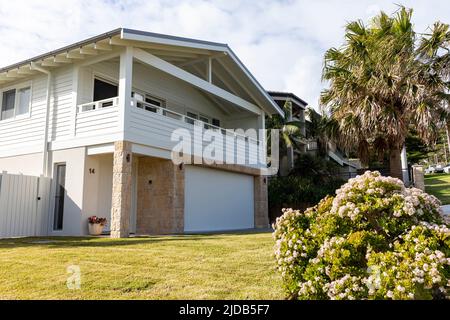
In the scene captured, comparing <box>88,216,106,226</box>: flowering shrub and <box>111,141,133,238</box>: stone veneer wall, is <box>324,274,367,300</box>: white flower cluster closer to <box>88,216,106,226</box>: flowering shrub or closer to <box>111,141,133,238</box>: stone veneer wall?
<box>111,141,133,238</box>: stone veneer wall

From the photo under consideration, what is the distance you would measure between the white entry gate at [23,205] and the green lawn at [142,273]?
4450mm

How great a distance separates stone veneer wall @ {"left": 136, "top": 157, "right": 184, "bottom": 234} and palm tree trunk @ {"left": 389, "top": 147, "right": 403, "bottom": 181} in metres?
7.48

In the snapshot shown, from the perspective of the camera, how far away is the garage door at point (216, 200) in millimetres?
15117

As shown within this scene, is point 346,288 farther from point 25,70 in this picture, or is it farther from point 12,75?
point 12,75

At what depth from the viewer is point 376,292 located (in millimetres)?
3701

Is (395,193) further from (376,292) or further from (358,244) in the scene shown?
(376,292)

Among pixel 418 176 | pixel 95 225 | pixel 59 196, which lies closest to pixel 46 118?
pixel 59 196

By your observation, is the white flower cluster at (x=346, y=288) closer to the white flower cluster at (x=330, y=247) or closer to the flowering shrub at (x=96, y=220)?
the white flower cluster at (x=330, y=247)

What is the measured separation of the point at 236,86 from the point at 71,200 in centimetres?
1039

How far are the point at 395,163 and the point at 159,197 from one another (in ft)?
27.8

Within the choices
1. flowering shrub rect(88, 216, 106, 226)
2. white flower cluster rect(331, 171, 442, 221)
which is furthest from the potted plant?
white flower cluster rect(331, 171, 442, 221)

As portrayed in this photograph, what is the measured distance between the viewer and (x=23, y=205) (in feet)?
40.7

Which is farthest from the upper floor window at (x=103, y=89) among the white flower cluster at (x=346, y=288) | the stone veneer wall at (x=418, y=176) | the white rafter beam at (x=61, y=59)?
the stone veneer wall at (x=418, y=176)
